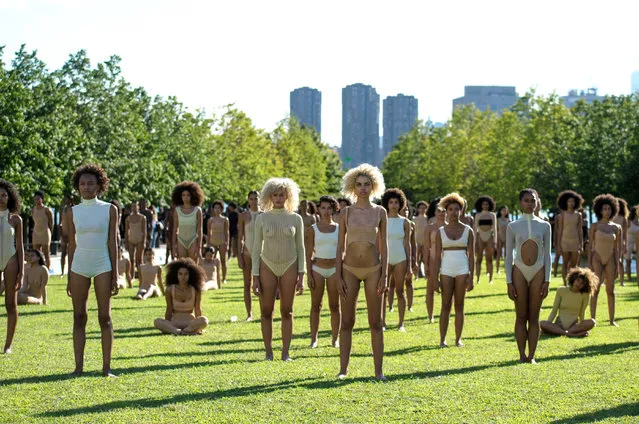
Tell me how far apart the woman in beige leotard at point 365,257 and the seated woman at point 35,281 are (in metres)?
11.5

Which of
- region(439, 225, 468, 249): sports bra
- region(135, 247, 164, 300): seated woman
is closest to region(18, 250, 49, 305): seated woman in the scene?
region(135, 247, 164, 300): seated woman

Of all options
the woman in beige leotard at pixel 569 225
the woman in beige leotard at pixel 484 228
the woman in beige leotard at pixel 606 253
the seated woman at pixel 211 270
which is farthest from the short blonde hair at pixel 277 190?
the woman in beige leotard at pixel 484 228

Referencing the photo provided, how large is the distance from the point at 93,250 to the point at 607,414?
5.05 meters

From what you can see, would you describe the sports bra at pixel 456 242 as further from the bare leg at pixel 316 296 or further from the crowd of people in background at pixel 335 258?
the bare leg at pixel 316 296

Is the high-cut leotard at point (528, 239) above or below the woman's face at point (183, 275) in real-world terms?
above

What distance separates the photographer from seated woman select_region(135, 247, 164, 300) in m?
23.3

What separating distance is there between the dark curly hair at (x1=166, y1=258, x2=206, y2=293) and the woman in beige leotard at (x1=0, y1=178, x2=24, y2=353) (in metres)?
3.45

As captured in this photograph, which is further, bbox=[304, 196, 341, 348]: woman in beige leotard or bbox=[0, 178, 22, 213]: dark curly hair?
bbox=[304, 196, 341, 348]: woman in beige leotard

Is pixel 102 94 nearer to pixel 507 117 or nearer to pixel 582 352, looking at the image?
pixel 507 117

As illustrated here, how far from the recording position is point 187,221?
1798cm

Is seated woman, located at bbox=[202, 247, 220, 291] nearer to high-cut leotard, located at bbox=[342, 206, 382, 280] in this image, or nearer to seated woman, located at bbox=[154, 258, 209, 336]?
seated woman, located at bbox=[154, 258, 209, 336]

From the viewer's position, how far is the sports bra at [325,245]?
552 inches

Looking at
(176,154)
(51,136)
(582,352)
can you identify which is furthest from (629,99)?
(582,352)

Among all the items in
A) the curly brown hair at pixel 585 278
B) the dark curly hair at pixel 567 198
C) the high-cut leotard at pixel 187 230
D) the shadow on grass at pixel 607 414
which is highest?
the dark curly hair at pixel 567 198
